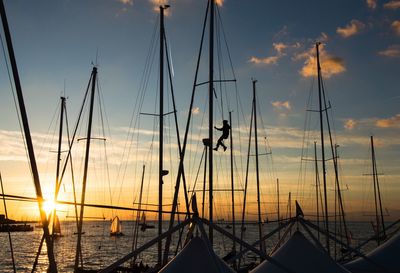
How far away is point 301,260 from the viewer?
51.0 feet

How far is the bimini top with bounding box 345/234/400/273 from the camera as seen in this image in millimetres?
18453

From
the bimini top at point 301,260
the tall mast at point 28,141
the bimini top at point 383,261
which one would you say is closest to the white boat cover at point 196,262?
the bimini top at point 301,260

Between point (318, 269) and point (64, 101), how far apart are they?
2039 centimetres

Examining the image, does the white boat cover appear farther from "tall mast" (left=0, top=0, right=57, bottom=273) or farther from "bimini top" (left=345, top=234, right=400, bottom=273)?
"bimini top" (left=345, top=234, right=400, bottom=273)

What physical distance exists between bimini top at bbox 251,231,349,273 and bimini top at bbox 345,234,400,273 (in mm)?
3814

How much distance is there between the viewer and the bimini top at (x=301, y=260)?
49.6 ft

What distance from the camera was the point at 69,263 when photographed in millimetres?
69562

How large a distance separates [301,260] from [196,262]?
193 inches

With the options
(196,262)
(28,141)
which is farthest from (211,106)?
(28,141)

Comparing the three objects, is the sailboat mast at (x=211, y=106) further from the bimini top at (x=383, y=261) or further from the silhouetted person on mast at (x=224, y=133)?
the bimini top at (x=383, y=261)

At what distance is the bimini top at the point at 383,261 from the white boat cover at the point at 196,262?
8644 millimetres

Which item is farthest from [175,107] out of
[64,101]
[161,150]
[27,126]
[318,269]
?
[27,126]

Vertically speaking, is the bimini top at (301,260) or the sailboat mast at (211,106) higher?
the sailboat mast at (211,106)

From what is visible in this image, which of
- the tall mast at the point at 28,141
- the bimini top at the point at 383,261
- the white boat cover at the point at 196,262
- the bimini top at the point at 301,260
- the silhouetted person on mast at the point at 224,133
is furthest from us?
the silhouetted person on mast at the point at 224,133
